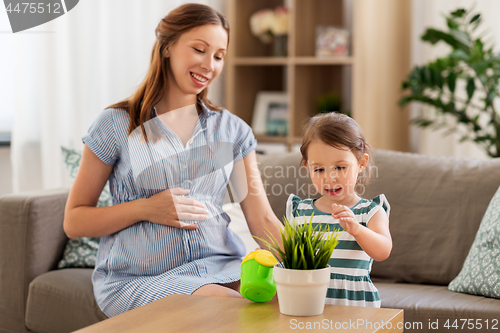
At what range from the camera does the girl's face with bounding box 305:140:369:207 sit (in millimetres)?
1097

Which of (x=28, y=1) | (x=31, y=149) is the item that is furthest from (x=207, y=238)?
(x=28, y=1)

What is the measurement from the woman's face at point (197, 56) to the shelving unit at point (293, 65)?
4.96 feet

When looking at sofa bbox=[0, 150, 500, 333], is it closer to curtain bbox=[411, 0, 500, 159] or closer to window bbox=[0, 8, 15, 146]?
window bbox=[0, 8, 15, 146]

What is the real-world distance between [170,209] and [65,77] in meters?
1.47

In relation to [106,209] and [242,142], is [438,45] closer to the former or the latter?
[242,142]

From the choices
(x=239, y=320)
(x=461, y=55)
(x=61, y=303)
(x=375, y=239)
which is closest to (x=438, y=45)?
(x=461, y=55)

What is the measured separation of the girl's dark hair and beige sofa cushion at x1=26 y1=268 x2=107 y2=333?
0.88m

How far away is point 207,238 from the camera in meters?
1.41

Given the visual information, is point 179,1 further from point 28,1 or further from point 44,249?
point 44,249

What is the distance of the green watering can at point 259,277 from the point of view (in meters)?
0.97

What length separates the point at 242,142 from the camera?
1.54 m

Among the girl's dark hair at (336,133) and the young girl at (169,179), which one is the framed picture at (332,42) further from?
the girl's dark hair at (336,133)

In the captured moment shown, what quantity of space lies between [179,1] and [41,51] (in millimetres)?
850

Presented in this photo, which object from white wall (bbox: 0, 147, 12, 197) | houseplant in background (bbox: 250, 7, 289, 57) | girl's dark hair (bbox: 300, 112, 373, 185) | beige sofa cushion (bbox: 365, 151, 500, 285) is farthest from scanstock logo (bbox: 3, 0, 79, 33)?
girl's dark hair (bbox: 300, 112, 373, 185)
